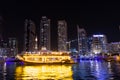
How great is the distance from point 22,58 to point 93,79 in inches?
2755

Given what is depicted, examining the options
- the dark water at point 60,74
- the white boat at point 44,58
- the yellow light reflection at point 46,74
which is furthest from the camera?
the white boat at point 44,58

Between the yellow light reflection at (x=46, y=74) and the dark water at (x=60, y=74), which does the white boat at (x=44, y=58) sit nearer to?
the dark water at (x=60, y=74)

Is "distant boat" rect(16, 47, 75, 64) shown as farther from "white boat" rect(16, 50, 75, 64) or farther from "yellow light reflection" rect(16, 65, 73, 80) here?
"yellow light reflection" rect(16, 65, 73, 80)

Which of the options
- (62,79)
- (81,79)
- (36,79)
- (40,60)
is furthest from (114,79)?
(40,60)

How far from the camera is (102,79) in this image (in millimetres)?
45469

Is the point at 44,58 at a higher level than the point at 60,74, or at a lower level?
higher

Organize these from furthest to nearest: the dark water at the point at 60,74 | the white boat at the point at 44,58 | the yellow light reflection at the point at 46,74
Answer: the white boat at the point at 44,58 → the yellow light reflection at the point at 46,74 → the dark water at the point at 60,74

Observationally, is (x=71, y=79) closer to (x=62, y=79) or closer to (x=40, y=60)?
(x=62, y=79)

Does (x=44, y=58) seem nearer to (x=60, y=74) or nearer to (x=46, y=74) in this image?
(x=46, y=74)

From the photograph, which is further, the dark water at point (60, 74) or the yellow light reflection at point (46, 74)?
the yellow light reflection at point (46, 74)

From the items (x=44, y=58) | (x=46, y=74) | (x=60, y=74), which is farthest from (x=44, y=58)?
(x=60, y=74)

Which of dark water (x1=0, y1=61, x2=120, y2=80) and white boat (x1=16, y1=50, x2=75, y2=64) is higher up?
white boat (x1=16, y1=50, x2=75, y2=64)

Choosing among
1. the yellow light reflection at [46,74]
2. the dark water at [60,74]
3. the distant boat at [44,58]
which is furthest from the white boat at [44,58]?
the yellow light reflection at [46,74]

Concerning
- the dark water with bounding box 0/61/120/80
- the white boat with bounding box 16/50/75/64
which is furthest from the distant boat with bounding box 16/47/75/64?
the dark water with bounding box 0/61/120/80
